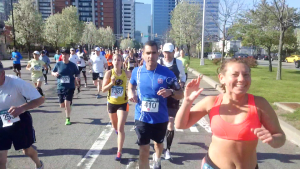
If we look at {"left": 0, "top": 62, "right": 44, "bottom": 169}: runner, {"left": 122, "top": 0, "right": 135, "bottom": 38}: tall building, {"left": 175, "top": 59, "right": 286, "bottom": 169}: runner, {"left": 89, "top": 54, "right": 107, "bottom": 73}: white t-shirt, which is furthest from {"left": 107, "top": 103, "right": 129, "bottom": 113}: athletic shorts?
{"left": 122, "top": 0, "right": 135, "bottom": 38}: tall building

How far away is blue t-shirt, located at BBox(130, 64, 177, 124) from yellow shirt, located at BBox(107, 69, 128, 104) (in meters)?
1.44

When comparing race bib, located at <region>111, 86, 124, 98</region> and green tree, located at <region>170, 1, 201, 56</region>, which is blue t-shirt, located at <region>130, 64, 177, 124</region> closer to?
race bib, located at <region>111, 86, 124, 98</region>

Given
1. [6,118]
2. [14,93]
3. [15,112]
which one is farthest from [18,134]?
[14,93]

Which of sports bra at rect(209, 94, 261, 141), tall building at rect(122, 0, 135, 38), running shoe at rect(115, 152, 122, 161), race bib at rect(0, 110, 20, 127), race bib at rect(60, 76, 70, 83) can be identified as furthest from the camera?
tall building at rect(122, 0, 135, 38)

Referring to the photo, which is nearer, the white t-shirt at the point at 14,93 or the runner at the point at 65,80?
the white t-shirt at the point at 14,93

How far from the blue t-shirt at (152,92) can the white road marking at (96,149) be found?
5.07 ft

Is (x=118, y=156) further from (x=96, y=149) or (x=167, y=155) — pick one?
Answer: (x=167, y=155)

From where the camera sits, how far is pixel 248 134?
7.06 ft

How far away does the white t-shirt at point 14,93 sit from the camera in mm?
3344

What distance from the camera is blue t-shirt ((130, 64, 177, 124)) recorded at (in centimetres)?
352

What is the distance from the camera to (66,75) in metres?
6.80

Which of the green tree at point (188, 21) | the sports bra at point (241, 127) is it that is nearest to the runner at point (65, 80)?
the sports bra at point (241, 127)

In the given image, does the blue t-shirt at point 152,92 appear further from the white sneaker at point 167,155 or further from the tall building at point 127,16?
the tall building at point 127,16

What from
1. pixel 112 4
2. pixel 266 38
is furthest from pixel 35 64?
pixel 112 4
